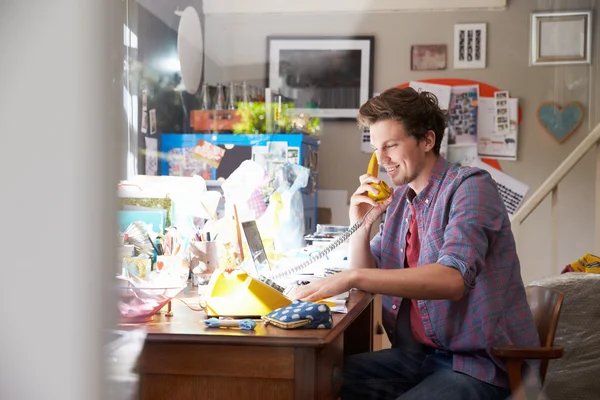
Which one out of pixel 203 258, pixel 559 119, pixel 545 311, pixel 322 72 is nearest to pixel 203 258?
pixel 203 258

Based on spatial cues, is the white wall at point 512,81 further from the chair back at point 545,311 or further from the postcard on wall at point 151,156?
the chair back at point 545,311

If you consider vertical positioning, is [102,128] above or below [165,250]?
above

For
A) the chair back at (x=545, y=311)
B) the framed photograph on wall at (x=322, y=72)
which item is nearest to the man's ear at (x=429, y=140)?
the chair back at (x=545, y=311)

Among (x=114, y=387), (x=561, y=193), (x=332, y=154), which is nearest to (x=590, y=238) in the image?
(x=561, y=193)

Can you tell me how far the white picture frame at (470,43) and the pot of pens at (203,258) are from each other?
1715 millimetres

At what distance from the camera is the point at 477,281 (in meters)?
1.34

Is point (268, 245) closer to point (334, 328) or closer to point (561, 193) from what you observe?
point (334, 328)

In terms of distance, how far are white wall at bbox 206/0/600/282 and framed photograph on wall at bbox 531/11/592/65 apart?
0.03m

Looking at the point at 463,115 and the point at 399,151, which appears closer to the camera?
the point at 399,151

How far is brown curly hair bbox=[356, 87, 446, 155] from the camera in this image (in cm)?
153

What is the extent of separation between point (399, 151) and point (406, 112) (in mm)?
81

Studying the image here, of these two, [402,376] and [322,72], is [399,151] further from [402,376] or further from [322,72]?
[322,72]

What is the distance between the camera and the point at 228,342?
108 cm

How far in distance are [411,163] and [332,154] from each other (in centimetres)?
149
